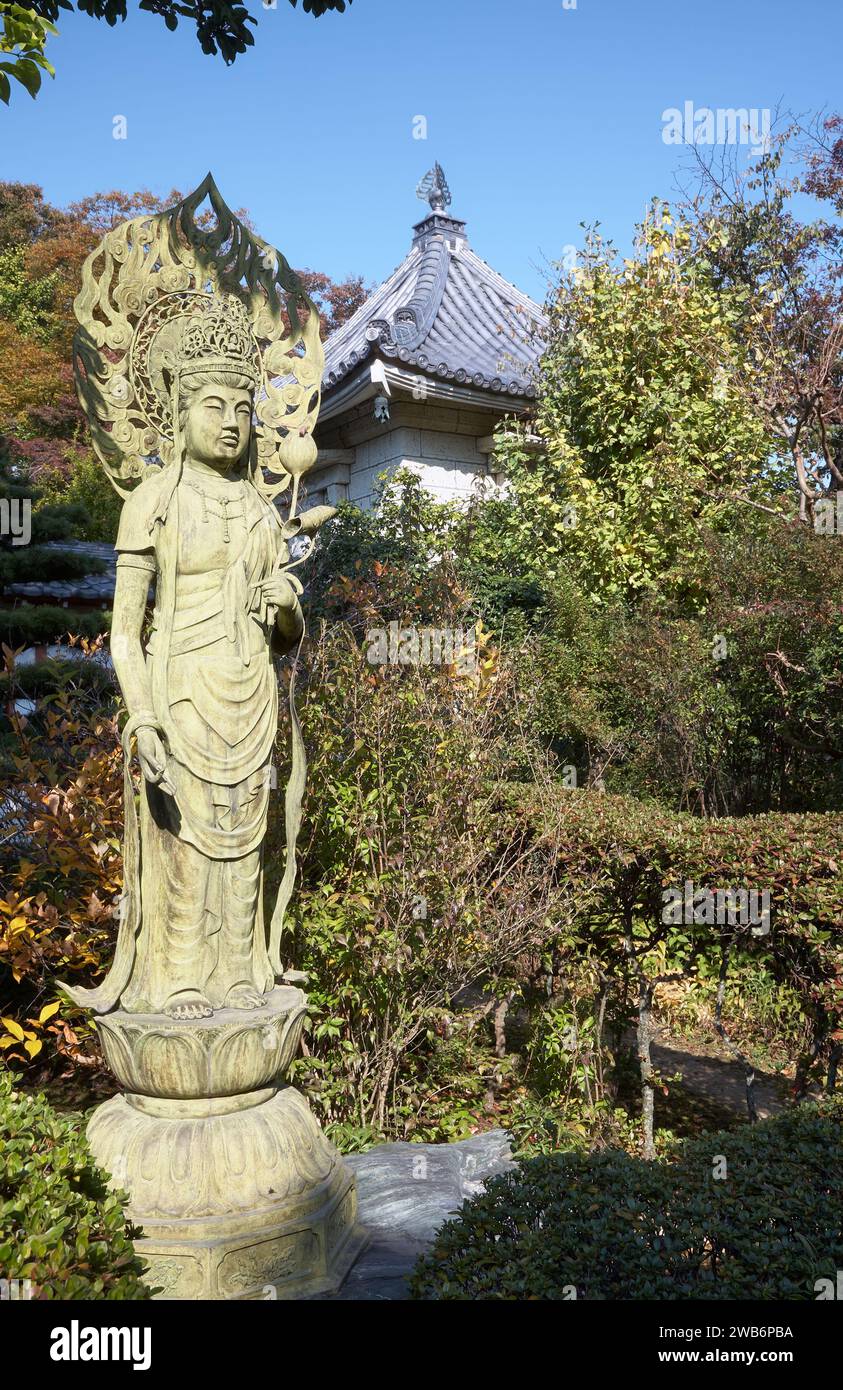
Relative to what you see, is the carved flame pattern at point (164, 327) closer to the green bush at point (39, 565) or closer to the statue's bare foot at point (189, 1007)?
the statue's bare foot at point (189, 1007)

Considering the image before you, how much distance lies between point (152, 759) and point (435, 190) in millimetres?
14006

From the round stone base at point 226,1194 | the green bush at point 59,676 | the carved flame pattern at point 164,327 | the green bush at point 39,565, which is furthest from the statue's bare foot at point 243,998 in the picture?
the green bush at point 39,565

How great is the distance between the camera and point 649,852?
18.0 feet

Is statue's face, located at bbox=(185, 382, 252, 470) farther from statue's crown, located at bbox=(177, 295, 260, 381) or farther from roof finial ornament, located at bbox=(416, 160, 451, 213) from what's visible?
roof finial ornament, located at bbox=(416, 160, 451, 213)

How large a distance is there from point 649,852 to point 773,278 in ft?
29.6

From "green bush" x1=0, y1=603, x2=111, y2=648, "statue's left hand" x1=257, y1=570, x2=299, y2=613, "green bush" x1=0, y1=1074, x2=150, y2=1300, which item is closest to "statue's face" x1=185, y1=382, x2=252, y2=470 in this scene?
"statue's left hand" x1=257, y1=570, x2=299, y2=613

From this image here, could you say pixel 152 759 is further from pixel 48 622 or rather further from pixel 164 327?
pixel 48 622

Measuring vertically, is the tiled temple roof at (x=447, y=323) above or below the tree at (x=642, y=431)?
above

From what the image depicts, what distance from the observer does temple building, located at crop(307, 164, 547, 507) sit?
10633 mm

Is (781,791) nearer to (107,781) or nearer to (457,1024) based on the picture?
(457,1024)

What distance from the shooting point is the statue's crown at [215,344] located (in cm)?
371

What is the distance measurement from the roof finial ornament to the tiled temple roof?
0.10ft

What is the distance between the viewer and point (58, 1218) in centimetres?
243

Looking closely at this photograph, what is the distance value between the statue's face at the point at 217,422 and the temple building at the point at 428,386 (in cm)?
675
